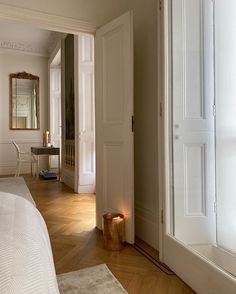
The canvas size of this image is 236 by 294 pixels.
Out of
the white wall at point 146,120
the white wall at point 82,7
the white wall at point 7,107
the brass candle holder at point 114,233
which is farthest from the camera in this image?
the white wall at point 7,107

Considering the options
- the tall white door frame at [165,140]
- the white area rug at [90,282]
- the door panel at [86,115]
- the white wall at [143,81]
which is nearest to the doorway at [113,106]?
the white wall at [143,81]

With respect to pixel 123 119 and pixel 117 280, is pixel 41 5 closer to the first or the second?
pixel 123 119

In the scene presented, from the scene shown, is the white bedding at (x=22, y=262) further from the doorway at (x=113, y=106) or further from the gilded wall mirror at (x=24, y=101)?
the gilded wall mirror at (x=24, y=101)

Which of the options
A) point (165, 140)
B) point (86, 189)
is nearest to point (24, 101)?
point (86, 189)

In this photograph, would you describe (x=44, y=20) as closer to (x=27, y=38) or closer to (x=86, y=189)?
(x=86, y=189)

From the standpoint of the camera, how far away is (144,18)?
2475mm

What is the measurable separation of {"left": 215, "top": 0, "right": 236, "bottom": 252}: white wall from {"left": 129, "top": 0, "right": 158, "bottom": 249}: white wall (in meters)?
0.56

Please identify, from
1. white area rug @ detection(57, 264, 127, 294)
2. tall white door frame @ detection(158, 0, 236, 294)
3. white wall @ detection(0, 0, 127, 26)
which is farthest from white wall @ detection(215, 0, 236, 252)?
white wall @ detection(0, 0, 127, 26)

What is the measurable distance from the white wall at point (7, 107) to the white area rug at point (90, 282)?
18.3 ft

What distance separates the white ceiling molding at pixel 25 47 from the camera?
21.1ft

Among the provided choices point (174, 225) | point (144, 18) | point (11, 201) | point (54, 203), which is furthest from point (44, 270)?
point (54, 203)

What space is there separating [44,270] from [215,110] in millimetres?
1689

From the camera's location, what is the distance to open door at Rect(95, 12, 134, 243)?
2.28m

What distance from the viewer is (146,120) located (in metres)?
2.45
